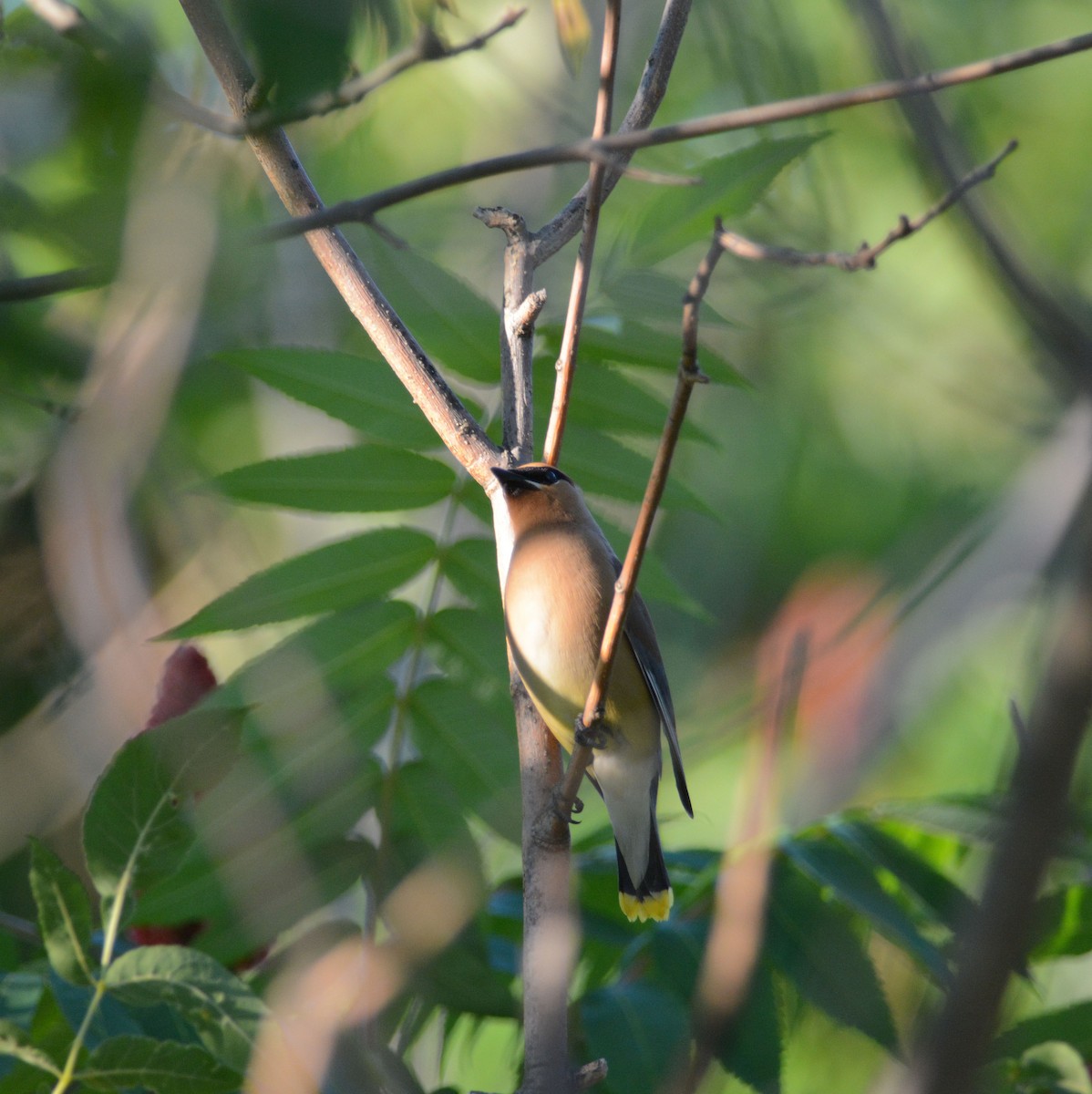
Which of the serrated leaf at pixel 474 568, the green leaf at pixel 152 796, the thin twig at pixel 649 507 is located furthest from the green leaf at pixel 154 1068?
the serrated leaf at pixel 474 568

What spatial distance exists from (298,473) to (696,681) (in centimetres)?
248

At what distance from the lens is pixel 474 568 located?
7.14 feet

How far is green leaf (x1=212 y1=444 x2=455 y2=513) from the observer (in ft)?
6.66

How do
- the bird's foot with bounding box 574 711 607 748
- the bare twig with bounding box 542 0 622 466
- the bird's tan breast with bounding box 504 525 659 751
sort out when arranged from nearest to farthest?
1. the bare twig with bounding box 542 0 622 466
2. the bird's foot with bounding box 574 711 607 748
3. the bird's tan breast with bounding box 504 525 659 751

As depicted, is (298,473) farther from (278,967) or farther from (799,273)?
(799,273)

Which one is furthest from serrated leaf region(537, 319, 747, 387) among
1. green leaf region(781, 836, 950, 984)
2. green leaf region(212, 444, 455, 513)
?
green leaf region(781, 836, 950, 984)

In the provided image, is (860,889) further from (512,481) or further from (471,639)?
(512,481)

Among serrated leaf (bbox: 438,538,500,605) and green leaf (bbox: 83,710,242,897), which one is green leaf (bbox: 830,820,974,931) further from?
green leaf (bbox: 83,710,242,897)

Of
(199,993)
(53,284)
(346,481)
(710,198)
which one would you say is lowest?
(199,993)

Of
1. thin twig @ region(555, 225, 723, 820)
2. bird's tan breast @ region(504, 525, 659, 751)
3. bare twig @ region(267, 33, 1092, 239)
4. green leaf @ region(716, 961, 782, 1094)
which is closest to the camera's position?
bare twig @ region(267, 33, 1092, 239)

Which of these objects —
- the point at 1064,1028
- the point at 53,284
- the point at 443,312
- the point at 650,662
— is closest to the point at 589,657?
the point at 650,662

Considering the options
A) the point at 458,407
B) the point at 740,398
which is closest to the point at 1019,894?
the point at 458,407

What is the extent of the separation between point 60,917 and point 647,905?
1005 millimetres

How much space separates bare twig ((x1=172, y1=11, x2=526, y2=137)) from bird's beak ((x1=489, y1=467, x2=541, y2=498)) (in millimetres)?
851
